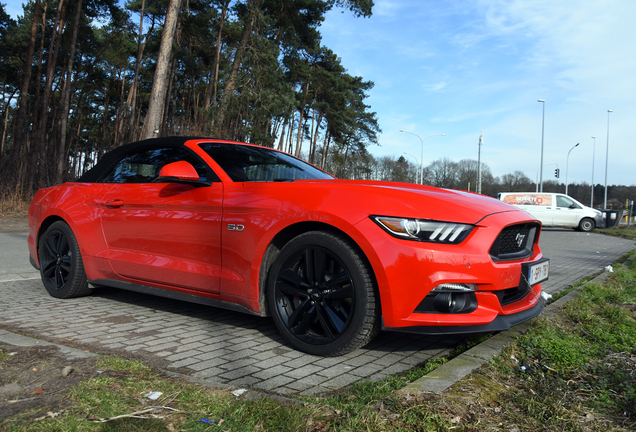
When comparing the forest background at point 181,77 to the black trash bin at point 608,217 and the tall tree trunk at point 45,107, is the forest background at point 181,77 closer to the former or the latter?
the tall tree trunk at point 45,107

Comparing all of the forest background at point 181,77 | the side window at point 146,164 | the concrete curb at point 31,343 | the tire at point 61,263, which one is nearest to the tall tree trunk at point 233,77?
the forest background at point 181,77

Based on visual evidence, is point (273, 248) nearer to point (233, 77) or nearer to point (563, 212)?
point (233, 77)

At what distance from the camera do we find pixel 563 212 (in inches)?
909

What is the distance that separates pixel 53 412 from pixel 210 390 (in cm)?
66

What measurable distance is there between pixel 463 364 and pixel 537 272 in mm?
1046

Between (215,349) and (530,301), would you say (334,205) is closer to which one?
(215,349)

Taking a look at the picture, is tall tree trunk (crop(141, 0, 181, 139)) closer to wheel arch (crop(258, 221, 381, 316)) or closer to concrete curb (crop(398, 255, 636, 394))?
wheel arch (crop(258, 221, 381, 316))

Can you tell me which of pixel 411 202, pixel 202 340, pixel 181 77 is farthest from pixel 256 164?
pixel 181 77

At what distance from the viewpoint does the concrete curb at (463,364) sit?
7.36ft

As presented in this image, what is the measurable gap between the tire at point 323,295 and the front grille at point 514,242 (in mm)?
801

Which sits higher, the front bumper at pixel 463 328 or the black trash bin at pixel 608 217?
the black trash bin at pixel 608 217

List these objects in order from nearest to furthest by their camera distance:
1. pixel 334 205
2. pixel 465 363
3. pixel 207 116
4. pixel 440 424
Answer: pixel 440 424, pixel 465 363, pixel 334 205, pixel 207 116

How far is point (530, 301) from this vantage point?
315 cm

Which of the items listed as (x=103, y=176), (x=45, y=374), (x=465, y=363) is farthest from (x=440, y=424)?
(x=103, y=176)
